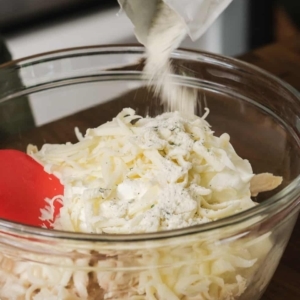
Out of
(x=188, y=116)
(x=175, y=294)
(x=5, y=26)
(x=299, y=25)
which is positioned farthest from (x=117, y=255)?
(x=299, y=25)

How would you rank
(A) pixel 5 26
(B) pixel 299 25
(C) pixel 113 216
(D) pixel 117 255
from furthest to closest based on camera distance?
(B) pixel 299 25 → (A) pixel 5 26 → (C) pixel 113 216 → (D) pixel 117 255

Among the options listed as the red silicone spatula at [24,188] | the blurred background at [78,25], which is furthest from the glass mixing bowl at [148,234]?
the blurred background at [78,25]

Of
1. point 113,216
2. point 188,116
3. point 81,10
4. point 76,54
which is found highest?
point 81,10

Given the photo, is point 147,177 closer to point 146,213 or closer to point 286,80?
point 146,213

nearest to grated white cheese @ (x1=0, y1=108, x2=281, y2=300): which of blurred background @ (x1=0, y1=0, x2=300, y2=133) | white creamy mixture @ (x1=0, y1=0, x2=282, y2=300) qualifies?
white creamy mixture @ (x1=0, y1=0, x2=282, y2=300)

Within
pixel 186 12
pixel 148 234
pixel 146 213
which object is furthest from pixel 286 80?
pixel 148 234

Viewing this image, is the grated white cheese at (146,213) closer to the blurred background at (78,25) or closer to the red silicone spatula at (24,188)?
the red silicone spatula at (24,188)

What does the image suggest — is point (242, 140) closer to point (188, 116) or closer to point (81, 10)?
point (188, 116)

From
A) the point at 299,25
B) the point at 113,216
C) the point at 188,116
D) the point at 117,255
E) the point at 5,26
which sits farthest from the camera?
the point at 299,25
